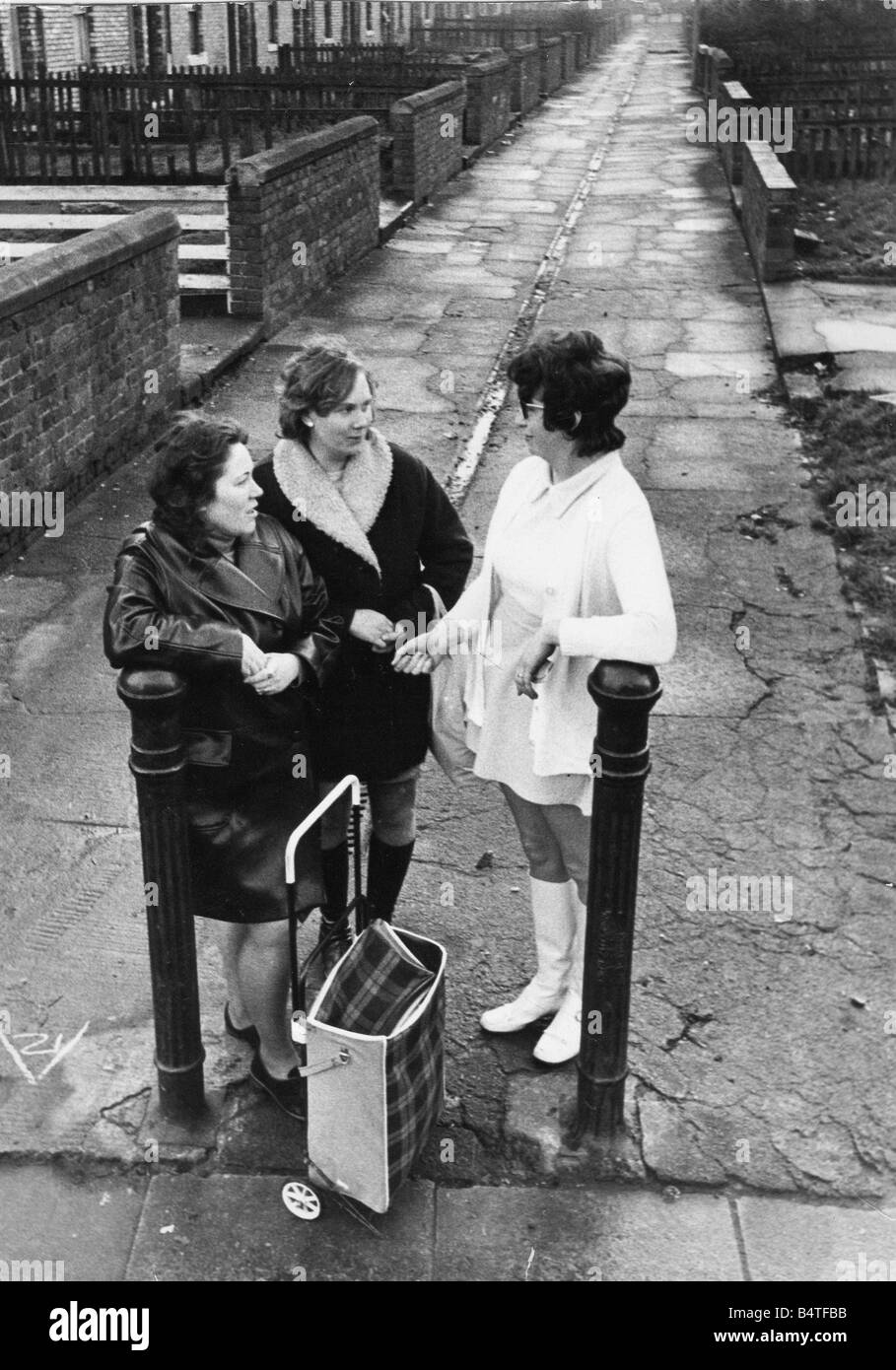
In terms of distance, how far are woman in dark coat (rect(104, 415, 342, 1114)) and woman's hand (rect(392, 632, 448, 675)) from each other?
17 cm

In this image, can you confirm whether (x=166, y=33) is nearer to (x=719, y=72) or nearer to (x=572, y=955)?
(x=719, y=72)

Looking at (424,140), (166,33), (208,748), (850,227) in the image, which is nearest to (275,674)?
(208,748)

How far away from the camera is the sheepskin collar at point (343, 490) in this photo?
11.0 ft

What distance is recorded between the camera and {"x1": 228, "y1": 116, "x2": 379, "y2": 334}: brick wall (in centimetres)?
1048

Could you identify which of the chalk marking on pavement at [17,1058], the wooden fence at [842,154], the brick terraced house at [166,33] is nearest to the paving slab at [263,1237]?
the chalk marking on pavement at [17,1058]

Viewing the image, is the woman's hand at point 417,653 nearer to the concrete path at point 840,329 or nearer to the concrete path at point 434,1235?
the concrete path at point 434,1235

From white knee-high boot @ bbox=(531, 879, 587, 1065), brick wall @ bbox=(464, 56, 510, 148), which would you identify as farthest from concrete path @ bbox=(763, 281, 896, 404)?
brick wall @ bbox=(464, 56, 510, 148)

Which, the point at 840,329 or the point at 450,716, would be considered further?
the point at 840,329

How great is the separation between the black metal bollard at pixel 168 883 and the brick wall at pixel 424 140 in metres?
13.8

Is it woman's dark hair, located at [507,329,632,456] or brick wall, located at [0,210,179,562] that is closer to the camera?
woman's dark hair, located at [507,329,632,456]

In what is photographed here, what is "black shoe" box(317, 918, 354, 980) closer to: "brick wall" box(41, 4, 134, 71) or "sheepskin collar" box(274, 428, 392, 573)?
"sheepskin collar" box(274, 428, 392, 573)

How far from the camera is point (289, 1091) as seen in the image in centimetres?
338

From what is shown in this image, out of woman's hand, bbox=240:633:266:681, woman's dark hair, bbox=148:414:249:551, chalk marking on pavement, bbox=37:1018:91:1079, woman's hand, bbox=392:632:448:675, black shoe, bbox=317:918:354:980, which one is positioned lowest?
chalk marking on pavement, bbox=37:1018:91:1079

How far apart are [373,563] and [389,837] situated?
0.73 m
